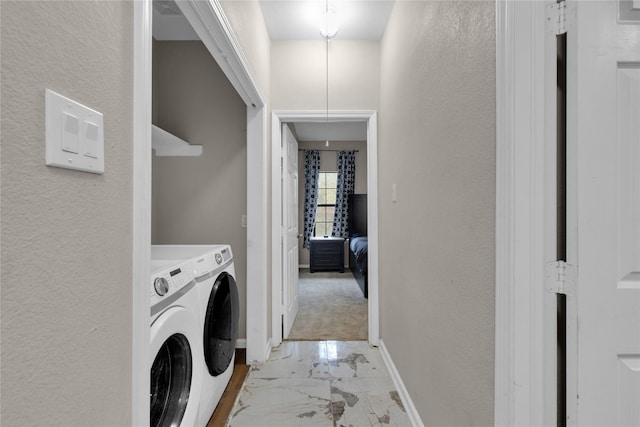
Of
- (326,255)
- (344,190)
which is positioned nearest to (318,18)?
(344,190)

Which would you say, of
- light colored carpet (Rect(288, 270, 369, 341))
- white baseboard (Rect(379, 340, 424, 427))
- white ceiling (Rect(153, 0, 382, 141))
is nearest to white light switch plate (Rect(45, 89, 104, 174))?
white baseboard (Rect(379, 340, 424, 427))

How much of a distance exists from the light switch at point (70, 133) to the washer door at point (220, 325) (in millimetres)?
1219

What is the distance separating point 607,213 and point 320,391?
184cm

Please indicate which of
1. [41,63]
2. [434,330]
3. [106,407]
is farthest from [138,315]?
[434,330]

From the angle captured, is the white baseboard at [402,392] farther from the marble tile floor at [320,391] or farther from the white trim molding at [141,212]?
the white trim molding at [141,212]

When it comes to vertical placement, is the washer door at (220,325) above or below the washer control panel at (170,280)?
below

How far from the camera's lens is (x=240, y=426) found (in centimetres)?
169

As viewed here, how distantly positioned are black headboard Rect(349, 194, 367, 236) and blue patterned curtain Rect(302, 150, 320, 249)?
76 centimetres

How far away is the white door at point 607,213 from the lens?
805mm

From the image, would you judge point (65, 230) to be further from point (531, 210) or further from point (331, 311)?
point (331, 311)

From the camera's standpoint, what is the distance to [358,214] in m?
6.05

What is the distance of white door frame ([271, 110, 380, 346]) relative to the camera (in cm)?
266

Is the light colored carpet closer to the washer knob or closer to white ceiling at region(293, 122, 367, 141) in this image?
the washer knob

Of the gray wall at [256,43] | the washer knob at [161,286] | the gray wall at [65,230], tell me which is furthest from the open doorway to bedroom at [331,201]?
the gray wall at [65,230]
